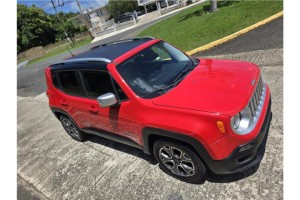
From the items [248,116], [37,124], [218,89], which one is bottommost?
[37,124]

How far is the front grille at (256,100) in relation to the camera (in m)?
3.08

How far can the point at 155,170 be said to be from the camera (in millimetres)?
3889

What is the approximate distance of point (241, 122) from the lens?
2920 millimetres

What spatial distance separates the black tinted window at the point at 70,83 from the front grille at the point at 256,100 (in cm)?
272

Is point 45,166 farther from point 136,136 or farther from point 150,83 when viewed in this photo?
point 150,83

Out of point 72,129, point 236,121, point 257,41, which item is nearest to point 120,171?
point 72,129

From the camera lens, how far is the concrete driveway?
322 cm

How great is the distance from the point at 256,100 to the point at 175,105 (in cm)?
110

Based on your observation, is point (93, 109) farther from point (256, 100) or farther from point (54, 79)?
point (256, 100)

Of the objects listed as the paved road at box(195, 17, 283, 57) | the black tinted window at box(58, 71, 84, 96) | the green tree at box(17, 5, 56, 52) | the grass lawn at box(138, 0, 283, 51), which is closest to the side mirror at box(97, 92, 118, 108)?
the black tinted window at box(58, 71, 84, 96)

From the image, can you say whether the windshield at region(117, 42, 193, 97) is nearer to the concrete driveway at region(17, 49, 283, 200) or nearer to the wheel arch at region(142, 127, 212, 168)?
the wheel arch at region(142, 127, 212, 168)

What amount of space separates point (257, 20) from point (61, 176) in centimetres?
917
